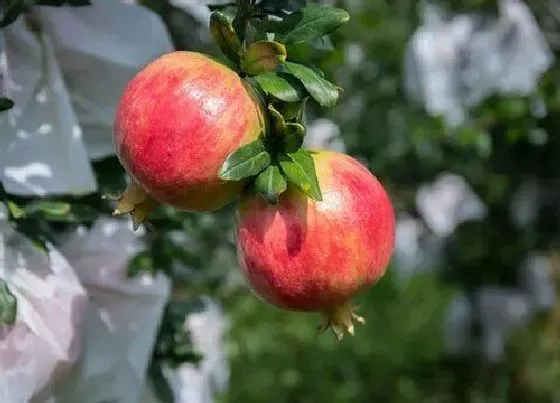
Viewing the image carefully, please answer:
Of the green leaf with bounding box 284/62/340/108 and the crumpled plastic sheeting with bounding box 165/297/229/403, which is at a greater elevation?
the green leaf with bounding box 284/62/340/108

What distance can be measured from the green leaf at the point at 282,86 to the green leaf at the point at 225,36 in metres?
0.02

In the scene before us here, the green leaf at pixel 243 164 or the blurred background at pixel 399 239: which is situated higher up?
the green leaf at pixel 243 164

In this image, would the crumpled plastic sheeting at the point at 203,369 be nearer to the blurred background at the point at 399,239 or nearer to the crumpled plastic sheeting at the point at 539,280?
the blurred background at the point at 399,239

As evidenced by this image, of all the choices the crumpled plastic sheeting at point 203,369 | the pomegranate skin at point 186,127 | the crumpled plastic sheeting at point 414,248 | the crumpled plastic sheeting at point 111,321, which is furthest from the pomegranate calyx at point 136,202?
the crumpled plastic sheeting at point 414,248

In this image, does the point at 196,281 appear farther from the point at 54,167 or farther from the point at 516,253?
the point at 516,253

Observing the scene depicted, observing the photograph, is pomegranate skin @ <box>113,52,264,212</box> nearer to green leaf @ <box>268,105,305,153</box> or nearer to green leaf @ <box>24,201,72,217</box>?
green leaf @ <box>268,105,305,153</box>

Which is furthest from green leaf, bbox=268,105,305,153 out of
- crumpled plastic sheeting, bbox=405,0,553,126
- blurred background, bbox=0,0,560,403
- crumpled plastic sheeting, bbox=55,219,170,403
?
crumpled plastic sheeting, bbox=405,0,553,126

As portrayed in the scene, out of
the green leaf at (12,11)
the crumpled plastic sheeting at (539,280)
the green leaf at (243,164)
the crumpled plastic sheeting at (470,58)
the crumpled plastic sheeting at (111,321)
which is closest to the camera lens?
the green leaf at (243,164)

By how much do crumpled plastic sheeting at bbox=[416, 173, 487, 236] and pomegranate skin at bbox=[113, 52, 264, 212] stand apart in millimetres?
1952

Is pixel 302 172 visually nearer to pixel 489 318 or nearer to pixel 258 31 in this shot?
pixel 258 31

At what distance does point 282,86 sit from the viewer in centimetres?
56

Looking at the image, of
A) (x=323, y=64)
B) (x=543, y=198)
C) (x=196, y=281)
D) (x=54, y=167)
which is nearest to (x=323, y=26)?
(x=54, y=167)

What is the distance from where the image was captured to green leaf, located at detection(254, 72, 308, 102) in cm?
56

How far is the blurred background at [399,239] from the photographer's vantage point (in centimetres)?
81
